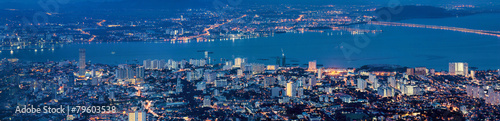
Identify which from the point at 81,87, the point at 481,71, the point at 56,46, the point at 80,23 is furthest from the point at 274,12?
the point at 81,87

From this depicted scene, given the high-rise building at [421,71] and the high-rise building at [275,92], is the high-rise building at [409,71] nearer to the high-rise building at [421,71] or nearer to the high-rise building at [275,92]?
the high-rise building at [421,71]

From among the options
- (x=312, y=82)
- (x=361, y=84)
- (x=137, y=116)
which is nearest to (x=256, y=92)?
(x=312, y=82)

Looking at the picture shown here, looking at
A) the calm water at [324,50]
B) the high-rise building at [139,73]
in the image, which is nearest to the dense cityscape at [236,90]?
the high-rise building at [139,73]

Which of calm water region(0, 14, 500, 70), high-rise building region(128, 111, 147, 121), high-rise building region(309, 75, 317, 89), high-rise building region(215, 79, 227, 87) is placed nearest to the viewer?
high-rise building region(128, 111, 147, 121)

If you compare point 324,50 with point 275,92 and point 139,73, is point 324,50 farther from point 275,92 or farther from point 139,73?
point 275,92

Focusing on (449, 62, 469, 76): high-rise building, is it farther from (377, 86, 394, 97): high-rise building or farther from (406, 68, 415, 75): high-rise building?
(377, 86, 394, 97): high-rise building

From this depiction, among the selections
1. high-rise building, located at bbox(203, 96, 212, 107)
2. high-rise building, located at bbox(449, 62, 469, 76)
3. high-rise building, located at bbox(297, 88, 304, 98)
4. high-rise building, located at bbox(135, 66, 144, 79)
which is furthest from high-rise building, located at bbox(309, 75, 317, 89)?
high-rise building, located at bbox(135, 66, 144, 79)

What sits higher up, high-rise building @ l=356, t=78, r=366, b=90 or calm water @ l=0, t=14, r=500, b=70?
calm water @ l=0, t=14, r=500, b=70

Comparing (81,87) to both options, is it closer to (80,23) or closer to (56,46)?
(56,46)

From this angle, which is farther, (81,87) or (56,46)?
(56,46)
